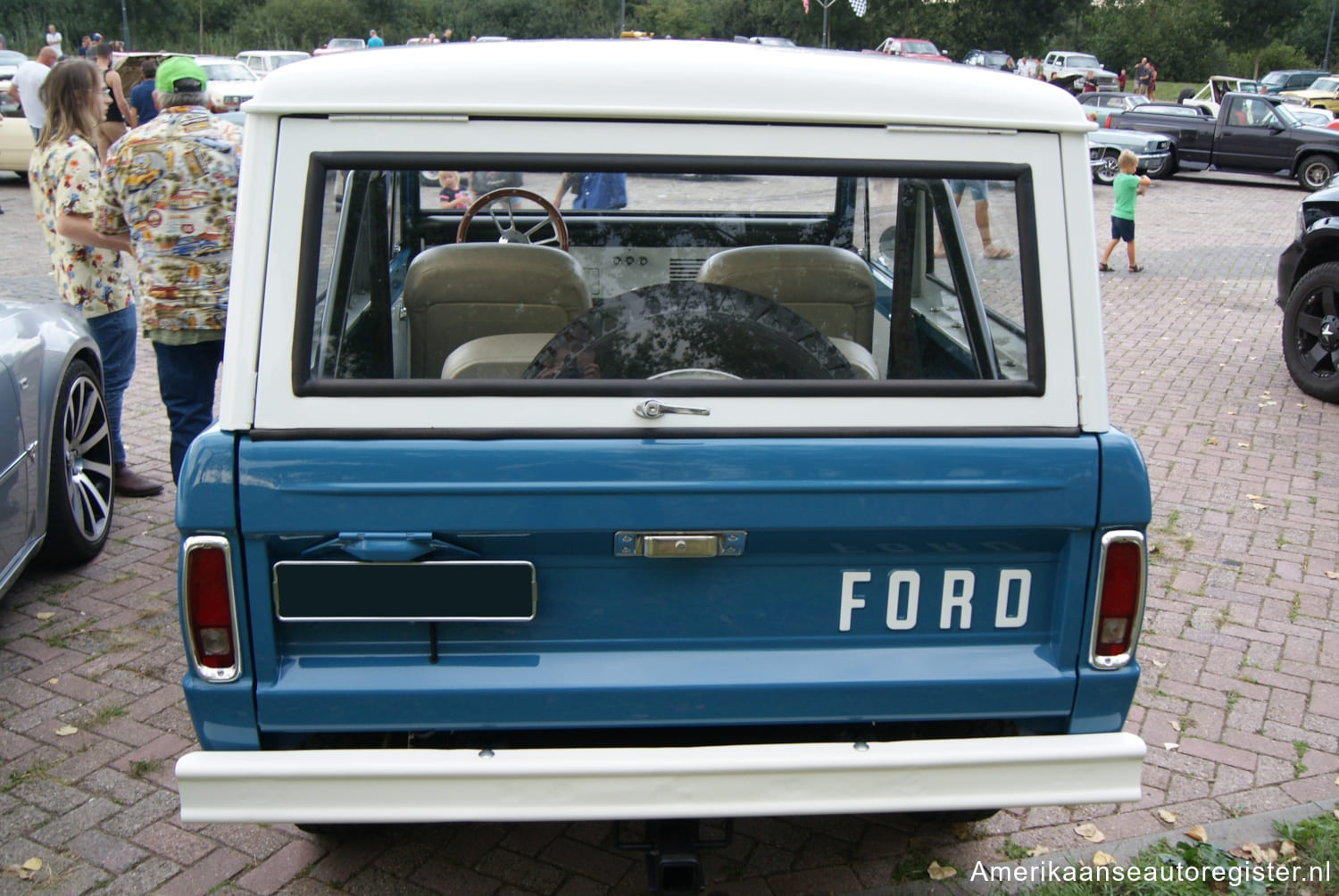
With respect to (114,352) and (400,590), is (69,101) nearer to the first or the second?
(114,352)

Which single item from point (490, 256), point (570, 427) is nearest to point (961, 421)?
point (570, 427)

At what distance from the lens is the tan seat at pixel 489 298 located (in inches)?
119

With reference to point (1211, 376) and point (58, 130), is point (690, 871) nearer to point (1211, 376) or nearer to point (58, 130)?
point (58, 130)

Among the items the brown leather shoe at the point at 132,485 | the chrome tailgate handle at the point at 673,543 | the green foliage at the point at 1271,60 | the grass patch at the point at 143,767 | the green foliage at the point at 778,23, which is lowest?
the grass patch at the point at 143,767

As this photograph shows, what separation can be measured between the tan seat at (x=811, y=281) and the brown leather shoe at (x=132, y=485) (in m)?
3.64

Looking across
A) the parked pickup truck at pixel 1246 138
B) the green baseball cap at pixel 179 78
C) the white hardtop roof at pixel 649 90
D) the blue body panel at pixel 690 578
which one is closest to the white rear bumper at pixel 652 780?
the blue body panel at pixel 690 578

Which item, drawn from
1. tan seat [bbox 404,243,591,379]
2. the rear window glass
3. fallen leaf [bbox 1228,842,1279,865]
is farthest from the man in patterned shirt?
fallen leaf [bbox 1228,842,1279,865]

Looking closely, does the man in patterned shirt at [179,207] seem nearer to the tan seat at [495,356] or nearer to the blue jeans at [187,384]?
the blue jeans at [187,384]

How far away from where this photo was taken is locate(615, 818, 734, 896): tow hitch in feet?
8.10

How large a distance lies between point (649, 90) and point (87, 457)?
379 cm

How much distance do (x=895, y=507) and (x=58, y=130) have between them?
4.55 metres

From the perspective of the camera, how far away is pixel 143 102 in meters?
12.0

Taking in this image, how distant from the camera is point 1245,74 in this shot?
174 feet

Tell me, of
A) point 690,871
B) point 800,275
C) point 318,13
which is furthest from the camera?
point 318,13
